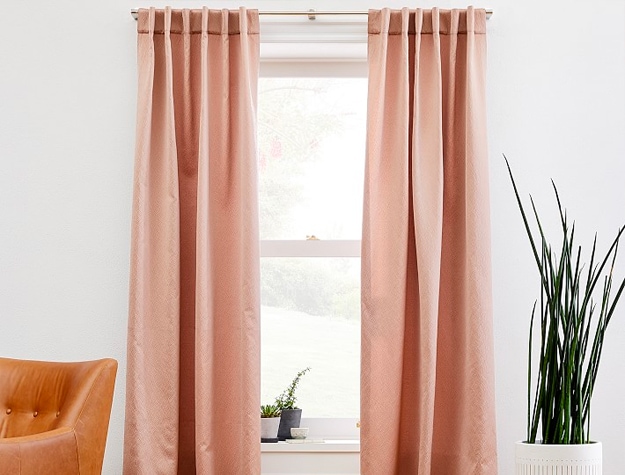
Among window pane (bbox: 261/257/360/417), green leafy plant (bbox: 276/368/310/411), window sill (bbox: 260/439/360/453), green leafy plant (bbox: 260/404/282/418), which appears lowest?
window sill (bbox: 260/439/360/453)

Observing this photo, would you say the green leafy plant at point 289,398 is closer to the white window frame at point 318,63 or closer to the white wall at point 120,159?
the white window frame at point 318,63

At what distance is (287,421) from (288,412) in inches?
1.4

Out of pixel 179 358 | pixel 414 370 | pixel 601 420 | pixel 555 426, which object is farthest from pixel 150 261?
pixel 601 420

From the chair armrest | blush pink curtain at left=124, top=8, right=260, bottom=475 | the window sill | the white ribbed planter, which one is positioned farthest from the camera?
the window sill

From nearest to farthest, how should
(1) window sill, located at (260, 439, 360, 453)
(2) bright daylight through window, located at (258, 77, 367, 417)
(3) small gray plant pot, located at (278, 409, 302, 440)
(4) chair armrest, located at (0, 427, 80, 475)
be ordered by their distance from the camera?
(4) chair armrest, located at (0, 427, 80, 475) < (1) window sill, located at (260, 439, 360, 453) < (3) small gray plant pot, located at (278, 409, 302, 440) < (2) bright daylight through window, located at (258, 77, 367, 417)

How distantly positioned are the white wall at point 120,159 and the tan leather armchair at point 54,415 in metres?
0.45

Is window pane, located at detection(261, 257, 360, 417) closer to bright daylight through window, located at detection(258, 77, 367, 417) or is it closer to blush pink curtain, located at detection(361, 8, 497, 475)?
bright daylight through window, located at detection(258, 77, 367, 417)

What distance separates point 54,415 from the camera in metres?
2.75

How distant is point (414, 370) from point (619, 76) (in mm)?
1400

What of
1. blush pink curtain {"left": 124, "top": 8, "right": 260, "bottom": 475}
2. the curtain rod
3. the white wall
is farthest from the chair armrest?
the curtain rod

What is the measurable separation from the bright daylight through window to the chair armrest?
1083 millimetres

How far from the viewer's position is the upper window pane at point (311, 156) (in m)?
3.53

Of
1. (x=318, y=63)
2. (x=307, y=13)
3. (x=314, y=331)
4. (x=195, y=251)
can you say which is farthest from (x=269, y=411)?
(x=307, y=13)

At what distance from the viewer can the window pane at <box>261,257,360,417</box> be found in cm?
347
